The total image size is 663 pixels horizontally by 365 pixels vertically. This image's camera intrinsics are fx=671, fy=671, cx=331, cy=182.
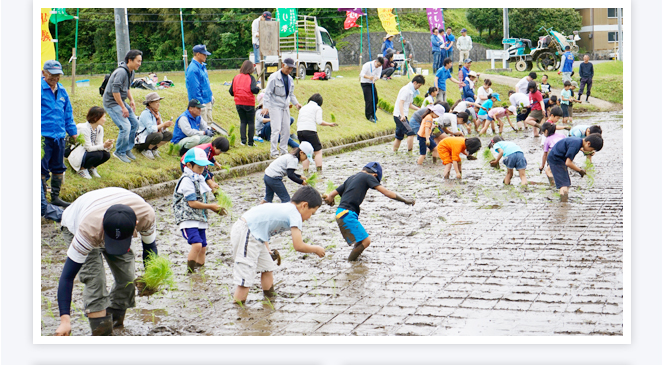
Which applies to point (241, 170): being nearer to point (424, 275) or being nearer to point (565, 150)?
point (565, 150)

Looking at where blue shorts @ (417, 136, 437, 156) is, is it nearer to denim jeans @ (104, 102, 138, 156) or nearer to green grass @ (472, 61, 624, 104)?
denim jeans @ (104, 102, 138, 156)

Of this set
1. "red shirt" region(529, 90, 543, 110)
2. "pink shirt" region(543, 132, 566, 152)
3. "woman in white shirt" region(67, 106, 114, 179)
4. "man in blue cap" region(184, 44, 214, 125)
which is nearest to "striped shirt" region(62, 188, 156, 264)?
"woman in white shirt" region(67, 106, 114, 179)

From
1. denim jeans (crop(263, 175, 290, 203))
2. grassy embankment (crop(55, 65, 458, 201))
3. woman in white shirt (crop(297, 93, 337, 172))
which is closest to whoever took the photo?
denim jeans (crop(263, 175, 290, 203))

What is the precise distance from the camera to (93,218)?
4539mm

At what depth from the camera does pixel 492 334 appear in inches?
188

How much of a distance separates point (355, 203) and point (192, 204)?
167 centimetres

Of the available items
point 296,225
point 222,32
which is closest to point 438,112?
point 296,225

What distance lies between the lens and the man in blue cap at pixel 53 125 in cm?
779

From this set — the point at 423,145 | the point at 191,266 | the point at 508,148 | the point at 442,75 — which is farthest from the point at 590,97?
the point at 191,266

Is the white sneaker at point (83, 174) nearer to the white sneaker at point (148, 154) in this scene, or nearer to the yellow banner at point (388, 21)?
the white sneaker at point (148, 154)

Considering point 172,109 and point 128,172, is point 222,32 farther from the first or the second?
point 128,172

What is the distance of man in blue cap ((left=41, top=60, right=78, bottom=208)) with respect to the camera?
25.6 feet

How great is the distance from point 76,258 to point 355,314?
2082 mm

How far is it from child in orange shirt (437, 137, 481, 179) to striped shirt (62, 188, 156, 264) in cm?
672
